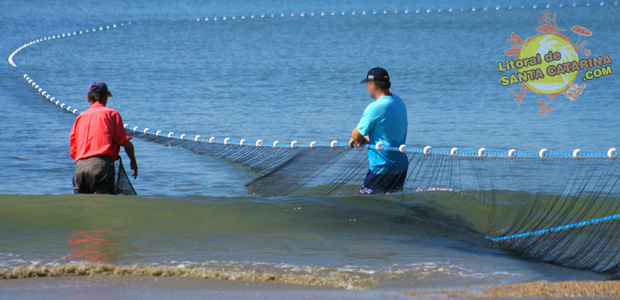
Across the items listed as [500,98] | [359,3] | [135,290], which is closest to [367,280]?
[135,290]

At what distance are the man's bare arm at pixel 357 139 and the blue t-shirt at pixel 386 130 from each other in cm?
4

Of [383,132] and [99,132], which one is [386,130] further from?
[99,132]

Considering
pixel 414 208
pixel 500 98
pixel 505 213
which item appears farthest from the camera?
pixel 500 98

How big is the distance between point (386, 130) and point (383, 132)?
0.10ft

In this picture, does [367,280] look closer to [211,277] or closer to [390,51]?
[211,277]

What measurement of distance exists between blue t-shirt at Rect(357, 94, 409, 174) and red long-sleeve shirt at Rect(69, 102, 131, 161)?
76.3 inches

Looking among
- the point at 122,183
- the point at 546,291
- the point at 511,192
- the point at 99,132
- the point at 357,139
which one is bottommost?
the point at 546,291

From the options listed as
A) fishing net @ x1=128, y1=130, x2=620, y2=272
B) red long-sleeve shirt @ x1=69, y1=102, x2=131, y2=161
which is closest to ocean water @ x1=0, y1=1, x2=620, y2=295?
fishing net @ x1=128, y1=130, x2=620, y2=272

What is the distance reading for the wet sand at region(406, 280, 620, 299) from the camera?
424cm

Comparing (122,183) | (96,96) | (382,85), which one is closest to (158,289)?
(96,96)

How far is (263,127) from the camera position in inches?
626

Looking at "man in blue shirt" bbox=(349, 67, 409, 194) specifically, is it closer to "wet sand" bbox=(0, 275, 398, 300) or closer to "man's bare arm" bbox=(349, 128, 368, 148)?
"man's bare arm" bbox=(349, 128, 368, 148)

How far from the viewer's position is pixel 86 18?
49.5m

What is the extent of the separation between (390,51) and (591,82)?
11.0 m
